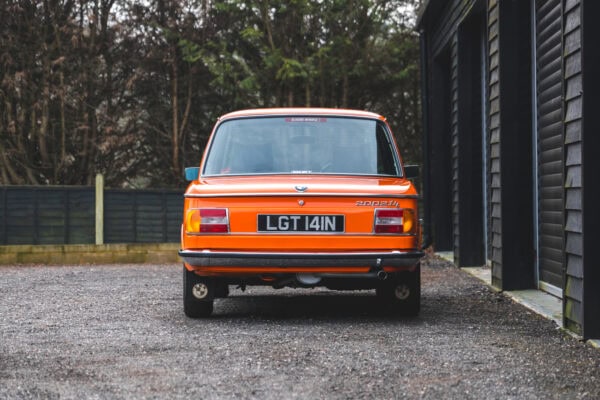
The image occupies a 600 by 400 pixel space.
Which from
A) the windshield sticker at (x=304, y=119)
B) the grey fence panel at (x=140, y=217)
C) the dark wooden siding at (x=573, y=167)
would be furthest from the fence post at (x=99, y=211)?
the dark wooden siding at (x=573, y=167)

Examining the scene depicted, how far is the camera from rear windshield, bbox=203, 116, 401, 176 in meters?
8.44

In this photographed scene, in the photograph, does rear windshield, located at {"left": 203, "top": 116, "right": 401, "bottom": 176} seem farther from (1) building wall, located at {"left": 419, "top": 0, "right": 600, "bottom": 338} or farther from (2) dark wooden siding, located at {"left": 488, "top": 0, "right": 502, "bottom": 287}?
(2) dark wooden siding, located at {"left": 488, "top": 0, "right": 502, "bottom": 287}

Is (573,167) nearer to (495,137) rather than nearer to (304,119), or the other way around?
(304,119)

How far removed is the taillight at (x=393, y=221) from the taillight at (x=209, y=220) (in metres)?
1.15

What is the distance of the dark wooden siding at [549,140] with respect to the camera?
9.19 m

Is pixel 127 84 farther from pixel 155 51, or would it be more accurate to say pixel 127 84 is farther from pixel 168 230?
pixel 168 230

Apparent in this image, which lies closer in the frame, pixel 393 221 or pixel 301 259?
pixel 301 259

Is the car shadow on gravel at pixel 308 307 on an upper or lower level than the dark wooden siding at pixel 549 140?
lower

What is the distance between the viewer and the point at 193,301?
26.6 ft

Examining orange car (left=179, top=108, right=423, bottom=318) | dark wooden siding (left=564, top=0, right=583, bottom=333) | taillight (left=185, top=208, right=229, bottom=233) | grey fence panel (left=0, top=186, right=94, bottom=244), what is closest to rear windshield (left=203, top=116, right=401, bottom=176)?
orange car (left=179, top=108, right=423, bottom=318)

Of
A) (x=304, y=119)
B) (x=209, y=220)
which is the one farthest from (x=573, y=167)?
(x=209, y=220)

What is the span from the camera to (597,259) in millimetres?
6738

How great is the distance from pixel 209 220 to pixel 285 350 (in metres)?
1.62

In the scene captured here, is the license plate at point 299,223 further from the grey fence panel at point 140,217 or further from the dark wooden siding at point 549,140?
the grey fence panel at point 140,217
